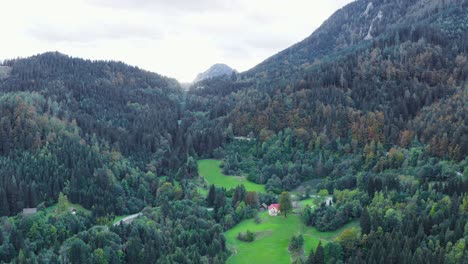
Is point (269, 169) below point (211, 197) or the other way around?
the other way around

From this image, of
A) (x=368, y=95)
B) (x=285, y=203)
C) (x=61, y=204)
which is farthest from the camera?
(x=368, y=95)

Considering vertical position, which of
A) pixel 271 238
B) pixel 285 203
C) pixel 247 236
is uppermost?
pixel 285 203

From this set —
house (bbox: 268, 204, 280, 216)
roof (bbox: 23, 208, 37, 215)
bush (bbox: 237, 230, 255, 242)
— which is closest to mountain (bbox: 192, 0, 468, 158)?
house (bbox: 268, 204, 280, 216)

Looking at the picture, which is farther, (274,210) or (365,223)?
(274,210)

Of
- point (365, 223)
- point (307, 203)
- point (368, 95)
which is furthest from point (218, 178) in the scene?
point (365, 223)

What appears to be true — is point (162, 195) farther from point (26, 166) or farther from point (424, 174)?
point (424, 174)

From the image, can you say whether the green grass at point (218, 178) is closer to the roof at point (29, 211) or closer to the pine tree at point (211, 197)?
the pine tree at point (211, 197)

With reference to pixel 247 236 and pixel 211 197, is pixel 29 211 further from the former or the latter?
pixel 247 236

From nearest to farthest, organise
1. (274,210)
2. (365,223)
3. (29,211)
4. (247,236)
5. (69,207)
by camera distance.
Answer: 1. (365,223)
2. (247,236)
3. (29,211)
4. (274,210)
5. (69,207)

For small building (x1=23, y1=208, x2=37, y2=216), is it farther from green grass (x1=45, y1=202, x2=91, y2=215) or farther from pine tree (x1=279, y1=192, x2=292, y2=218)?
pine tree (x1=279, y1=192, x2=292, y2=218)
